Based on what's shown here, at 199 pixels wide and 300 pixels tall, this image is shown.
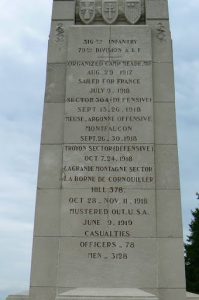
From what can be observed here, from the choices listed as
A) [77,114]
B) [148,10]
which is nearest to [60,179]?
[77,114]

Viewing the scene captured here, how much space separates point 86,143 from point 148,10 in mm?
4048

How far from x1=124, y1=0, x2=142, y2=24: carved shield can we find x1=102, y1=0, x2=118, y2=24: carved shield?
28 centimetres

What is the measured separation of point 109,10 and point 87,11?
1.91 feet

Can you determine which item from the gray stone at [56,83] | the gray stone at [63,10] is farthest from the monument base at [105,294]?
the gray stone at [63,10]

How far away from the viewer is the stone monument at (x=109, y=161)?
10133 mm

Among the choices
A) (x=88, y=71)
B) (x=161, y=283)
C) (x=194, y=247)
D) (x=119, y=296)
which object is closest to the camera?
(x=119, y=296)

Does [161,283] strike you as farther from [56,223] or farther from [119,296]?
[56,223]

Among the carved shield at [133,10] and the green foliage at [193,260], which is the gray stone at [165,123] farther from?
the green foliage at [193,260]

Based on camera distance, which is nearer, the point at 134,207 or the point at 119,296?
the point at 119,296

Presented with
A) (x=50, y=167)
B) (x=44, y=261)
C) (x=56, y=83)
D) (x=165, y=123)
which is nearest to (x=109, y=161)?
(x=50, y=167)

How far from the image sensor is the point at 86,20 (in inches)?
491

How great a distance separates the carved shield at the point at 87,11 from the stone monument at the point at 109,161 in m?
0.03

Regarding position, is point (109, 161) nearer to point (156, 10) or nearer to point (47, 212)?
point (47, 212)

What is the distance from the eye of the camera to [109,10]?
40.9 ft
